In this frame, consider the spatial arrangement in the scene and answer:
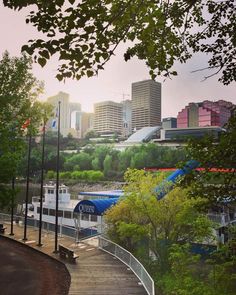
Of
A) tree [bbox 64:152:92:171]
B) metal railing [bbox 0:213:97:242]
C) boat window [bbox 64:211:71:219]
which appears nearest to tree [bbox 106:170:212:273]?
metal railing [bbox 0:213:97:242]

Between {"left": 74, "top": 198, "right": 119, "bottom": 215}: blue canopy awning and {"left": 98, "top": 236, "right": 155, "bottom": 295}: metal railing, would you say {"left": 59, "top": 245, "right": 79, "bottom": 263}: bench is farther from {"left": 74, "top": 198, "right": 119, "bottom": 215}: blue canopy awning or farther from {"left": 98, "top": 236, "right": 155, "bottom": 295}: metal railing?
{"left": 74, "top": 198, "right": 119, "bottom": 215}: blue canopy awning

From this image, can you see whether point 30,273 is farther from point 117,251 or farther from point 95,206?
point 95,206

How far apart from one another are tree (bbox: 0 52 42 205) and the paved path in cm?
656

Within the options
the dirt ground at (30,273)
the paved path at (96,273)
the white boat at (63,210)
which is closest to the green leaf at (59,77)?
the paved path at (96,273)

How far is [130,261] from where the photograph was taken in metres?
21.8

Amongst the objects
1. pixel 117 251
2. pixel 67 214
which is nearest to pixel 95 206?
pixel 117 251

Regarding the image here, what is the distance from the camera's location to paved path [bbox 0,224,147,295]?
17.7 m

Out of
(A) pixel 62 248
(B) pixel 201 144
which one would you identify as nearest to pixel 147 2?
(B) pixel 201 144

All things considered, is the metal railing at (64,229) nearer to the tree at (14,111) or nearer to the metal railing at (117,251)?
the metal railing at (117,251)

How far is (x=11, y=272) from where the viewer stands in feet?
71.1

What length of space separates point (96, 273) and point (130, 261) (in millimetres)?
2265

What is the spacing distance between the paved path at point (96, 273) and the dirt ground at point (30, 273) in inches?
22.9

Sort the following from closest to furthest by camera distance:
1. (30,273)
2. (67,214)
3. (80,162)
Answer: (30,273) < (67,214) < (80,162)

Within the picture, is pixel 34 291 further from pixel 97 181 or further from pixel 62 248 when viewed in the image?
pixel 97 181
